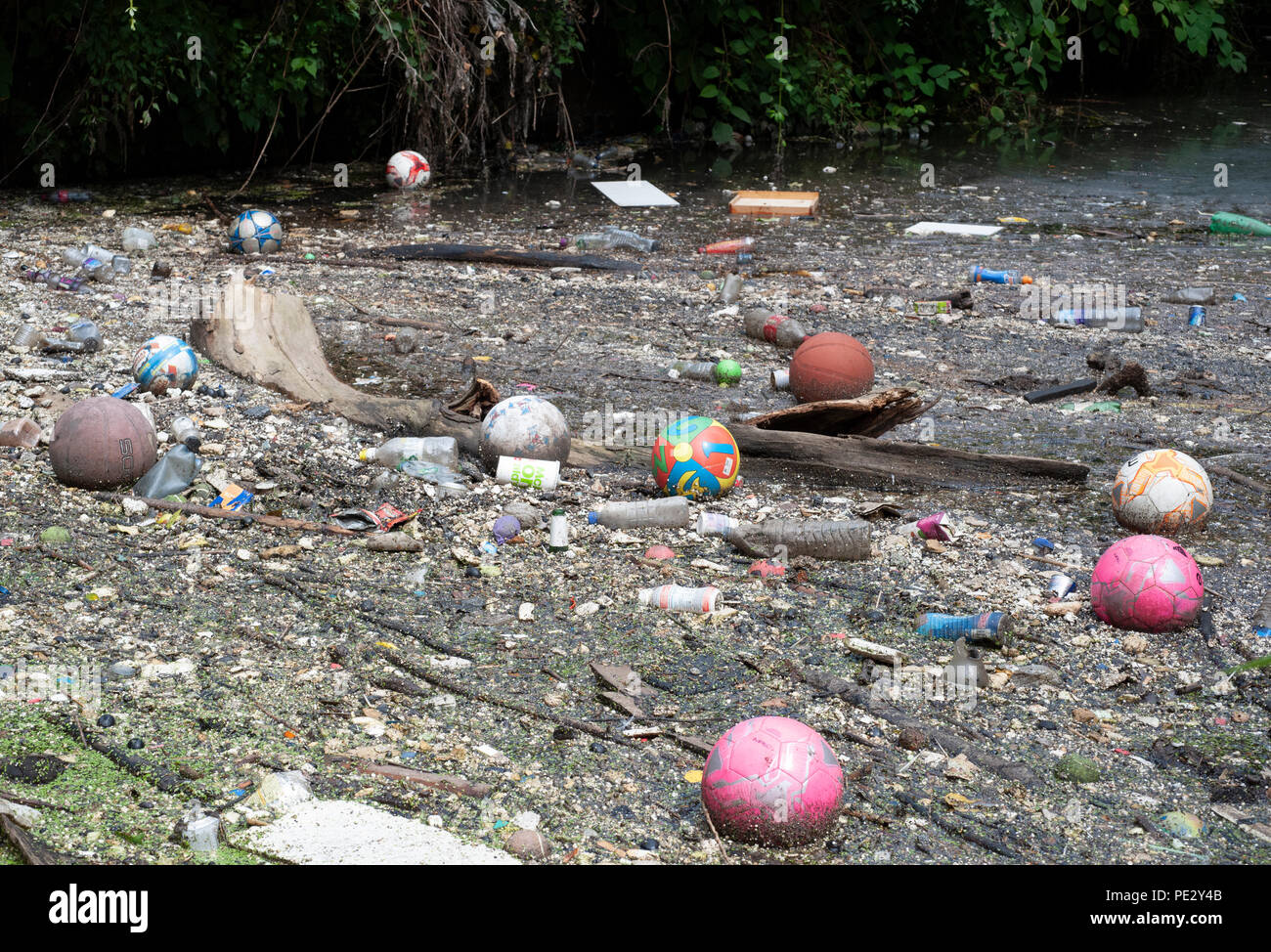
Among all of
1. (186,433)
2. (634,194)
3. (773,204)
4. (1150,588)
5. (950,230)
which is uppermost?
(634,194)

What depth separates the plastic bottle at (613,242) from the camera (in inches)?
359

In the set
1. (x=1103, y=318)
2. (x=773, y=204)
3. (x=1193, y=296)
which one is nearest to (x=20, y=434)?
(x=1103, y=318)

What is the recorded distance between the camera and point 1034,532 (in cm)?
470

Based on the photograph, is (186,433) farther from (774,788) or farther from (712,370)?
(774,788)

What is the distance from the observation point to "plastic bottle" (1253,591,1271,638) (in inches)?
154

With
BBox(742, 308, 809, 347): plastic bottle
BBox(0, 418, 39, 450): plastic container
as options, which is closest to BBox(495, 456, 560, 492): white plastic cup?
BBox(0, 418, 39, 450): plastic container

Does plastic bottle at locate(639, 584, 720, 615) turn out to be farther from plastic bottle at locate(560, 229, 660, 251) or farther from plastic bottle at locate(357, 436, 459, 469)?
plastic bottle at locate(560, 229, 660, 251)

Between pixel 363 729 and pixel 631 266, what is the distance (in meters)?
5.73

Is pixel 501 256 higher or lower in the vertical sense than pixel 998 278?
higher

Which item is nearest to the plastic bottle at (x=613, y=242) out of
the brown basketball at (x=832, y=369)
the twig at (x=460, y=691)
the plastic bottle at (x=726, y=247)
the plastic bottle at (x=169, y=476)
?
the plastic bottle at (x=726, y=247)

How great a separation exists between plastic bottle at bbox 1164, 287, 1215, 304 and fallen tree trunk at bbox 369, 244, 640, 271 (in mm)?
3471

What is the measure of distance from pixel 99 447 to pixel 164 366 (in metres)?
1.12

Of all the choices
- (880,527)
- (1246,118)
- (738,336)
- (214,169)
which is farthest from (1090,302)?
(1246,118)

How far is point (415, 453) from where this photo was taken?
201 inches
